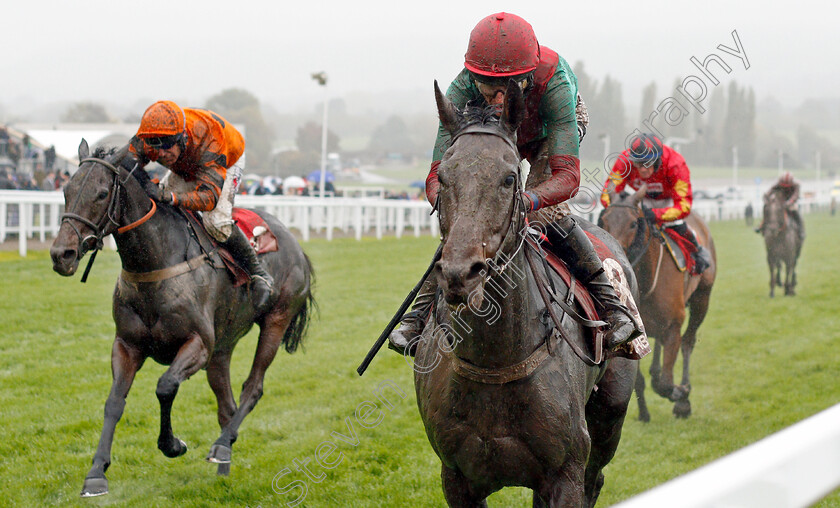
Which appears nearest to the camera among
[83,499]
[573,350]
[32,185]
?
[573,350]

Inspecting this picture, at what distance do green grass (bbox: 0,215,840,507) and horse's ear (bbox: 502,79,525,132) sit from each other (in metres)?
2.93

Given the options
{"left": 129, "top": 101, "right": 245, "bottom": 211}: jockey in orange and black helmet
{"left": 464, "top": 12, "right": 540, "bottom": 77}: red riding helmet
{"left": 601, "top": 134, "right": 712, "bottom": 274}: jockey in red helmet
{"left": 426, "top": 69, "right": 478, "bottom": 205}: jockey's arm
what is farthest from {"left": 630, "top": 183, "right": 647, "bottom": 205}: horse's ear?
{"left": 464, "top": 12, "right": 540, "bottom": 77}: red riding helmet

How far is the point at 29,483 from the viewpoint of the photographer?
17.1 feet

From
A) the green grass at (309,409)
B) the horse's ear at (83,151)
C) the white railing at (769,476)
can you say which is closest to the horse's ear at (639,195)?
the green grass at (309,409)

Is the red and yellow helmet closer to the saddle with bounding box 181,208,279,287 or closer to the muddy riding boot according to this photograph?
the saddle with bounding box 181,208,279,287

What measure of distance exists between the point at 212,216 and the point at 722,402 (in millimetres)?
4879

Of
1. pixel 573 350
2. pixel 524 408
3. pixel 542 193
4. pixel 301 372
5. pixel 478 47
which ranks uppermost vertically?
pixel 478 47

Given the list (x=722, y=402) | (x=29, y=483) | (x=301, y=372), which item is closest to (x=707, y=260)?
(x=722, y=402)

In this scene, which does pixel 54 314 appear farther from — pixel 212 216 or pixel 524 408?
pixel 524 408

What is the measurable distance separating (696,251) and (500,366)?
5134mm

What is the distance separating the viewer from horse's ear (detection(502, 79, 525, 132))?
276 centimetres

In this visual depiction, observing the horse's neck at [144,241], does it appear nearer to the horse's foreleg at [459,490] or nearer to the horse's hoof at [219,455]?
the horse's hoof at [219,455]

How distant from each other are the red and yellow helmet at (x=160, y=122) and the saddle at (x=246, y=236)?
0.68 meters

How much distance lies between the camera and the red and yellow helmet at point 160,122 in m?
5.04
